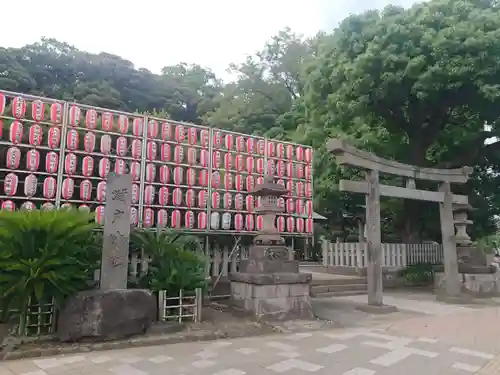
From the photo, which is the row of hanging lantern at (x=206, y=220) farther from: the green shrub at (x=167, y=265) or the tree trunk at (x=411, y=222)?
the tree trunk at (x=411, y=222)

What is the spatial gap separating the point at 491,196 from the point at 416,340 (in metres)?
11.7

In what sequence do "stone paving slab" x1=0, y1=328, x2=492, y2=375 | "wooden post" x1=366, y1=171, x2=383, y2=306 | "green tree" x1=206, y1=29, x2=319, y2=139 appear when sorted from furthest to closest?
"green tree" x1=206, y1=29, x2=319, y2=139 < "wooden post" x1=366, y1=171, x2=383, y2=306 < "stone paving slab" x1=0, y1=328, x2=492, y2=375

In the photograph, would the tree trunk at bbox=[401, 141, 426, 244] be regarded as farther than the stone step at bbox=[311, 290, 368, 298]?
Yes

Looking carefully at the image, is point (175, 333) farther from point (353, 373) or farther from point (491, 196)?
point (491, 196)

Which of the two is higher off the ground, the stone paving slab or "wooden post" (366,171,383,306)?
"wooden post" (366,171,383,306)

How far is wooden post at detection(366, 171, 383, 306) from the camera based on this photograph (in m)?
9.48

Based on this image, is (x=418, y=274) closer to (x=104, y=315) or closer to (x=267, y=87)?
(x=104, y=315)

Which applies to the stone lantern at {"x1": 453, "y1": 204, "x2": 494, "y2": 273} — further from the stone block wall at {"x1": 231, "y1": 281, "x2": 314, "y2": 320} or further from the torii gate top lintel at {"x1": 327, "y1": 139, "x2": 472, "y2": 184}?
the stone block wall at {"x1": 231, "y1": 281, "x2": 314, "y2": 320}

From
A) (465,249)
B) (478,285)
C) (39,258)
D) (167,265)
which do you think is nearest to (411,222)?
(465,249)

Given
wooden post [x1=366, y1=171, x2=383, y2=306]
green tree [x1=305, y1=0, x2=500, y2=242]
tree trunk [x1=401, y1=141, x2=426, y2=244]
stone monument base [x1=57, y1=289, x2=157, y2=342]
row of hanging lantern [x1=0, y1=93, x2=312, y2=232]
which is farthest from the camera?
tree trunk [x1=401, y1=141, x2=426, y2=244]

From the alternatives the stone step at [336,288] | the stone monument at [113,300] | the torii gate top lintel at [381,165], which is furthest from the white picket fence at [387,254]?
the stone monument at [113,300]

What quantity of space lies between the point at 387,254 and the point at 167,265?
1037cm

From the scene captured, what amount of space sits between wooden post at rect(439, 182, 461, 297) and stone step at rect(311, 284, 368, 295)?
262 centimetres

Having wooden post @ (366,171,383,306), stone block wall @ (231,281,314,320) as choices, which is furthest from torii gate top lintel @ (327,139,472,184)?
stone block wall @ (231,281,314,320)
